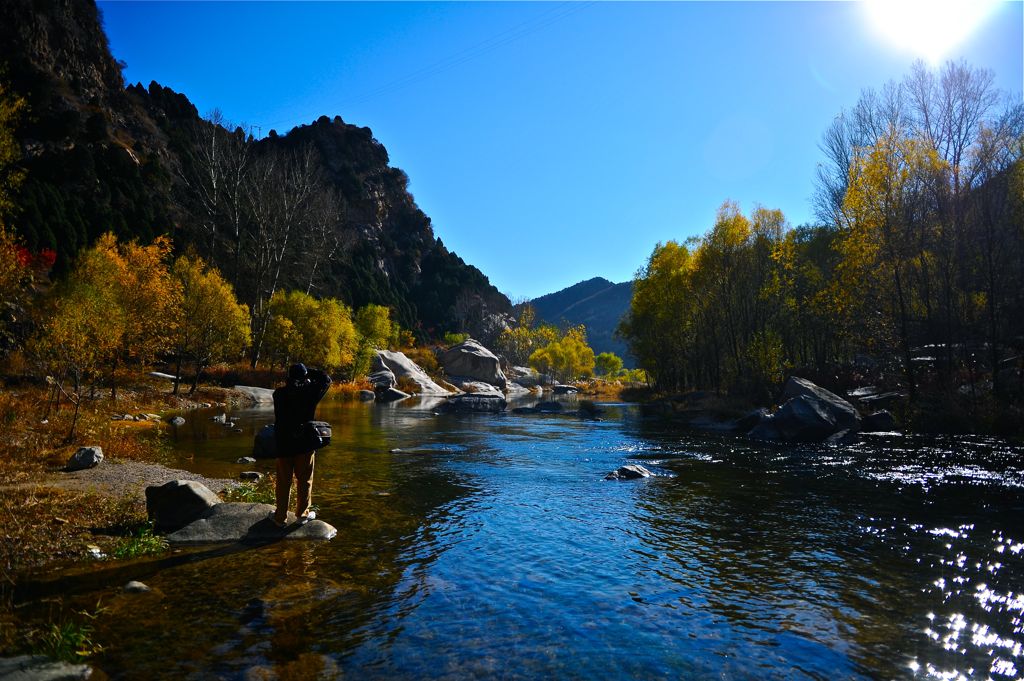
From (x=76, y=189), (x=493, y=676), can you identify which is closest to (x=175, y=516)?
(x=493, y=676)

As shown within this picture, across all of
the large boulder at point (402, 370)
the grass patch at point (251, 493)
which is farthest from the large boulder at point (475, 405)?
the grass patch at point (251, 493)

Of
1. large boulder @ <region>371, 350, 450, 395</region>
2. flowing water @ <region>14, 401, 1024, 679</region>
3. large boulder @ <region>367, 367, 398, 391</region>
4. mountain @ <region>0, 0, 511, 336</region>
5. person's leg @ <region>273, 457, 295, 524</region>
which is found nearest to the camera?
flowing water @ <region>14, 401, 1024, 679</region>

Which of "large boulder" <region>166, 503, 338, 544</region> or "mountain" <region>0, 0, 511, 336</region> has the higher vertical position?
"mountain" <region>0, 0, 511, 336</region>

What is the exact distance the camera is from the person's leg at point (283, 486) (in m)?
9.30

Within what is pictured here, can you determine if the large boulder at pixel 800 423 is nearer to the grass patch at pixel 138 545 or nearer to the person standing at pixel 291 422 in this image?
the person standing at pixel 291 422

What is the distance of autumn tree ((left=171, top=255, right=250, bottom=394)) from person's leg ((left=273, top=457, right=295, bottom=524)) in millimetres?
35383

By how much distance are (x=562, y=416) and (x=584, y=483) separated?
24.7 m

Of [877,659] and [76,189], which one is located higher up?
[76,189]

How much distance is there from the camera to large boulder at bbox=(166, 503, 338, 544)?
9008 millimetres

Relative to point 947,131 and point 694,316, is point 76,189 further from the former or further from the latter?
point 947,131

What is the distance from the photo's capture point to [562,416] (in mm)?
40094

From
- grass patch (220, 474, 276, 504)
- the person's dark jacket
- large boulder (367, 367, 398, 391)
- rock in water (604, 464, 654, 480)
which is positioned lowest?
rock in water (604, 464, 654, 480)

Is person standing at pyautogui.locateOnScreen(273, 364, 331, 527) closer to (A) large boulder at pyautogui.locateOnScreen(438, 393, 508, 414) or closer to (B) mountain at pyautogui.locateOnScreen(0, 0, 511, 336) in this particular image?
(A) large boulder at pyautogui.locateOnScreen(438, 393, 508, 414)

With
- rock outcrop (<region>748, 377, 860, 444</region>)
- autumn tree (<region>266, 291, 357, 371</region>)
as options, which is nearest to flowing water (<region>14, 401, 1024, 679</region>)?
rock outcrop (<region>748, 377, 860, 444</region>)
